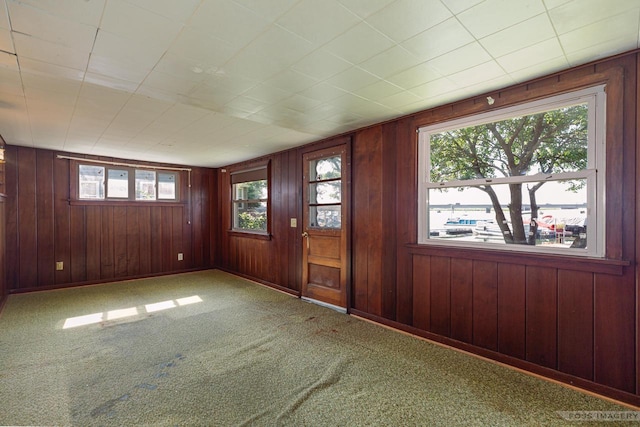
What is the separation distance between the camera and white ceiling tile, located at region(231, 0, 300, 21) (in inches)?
57.2

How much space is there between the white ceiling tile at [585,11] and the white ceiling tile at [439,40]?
414 millimetres

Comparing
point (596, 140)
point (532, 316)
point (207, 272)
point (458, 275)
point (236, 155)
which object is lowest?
point (207, 272)

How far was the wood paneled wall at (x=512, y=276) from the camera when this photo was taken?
197 cm

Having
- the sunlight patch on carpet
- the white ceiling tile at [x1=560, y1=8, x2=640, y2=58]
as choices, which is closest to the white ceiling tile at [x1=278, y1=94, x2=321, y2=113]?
the white ceiling tile at [x1=560, y1=8, x2=640, y2=58]

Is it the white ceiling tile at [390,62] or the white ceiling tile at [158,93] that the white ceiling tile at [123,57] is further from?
the white ceiling tile at [390,62]

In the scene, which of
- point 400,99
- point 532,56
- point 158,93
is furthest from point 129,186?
point 532,56

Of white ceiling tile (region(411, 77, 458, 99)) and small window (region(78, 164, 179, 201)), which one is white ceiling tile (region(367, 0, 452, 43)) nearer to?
white ceiling tile (region(411, 77, 458, 99))

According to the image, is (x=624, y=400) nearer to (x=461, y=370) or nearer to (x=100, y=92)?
(x=461, y=370)

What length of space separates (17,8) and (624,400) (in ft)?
13.7

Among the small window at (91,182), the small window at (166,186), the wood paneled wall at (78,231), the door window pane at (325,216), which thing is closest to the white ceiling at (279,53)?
the door window pane at (325,216)

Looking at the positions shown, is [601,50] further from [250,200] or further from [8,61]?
[250,200]

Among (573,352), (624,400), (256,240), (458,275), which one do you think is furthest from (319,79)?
(256,240)

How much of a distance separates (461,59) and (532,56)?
0.46 m

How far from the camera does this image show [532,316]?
7.68ft
